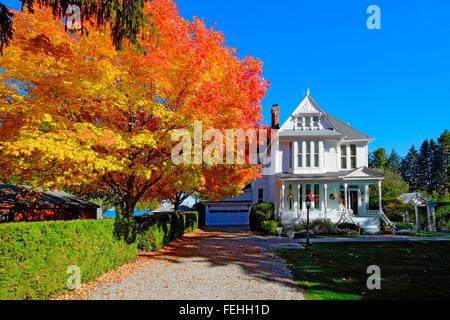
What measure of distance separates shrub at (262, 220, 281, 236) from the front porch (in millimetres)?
991

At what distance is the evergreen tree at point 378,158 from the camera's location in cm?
7925

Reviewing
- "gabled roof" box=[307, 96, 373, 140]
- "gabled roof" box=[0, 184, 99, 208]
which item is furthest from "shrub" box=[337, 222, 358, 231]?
"gabled roof" box=[0, 184, 99, 208]

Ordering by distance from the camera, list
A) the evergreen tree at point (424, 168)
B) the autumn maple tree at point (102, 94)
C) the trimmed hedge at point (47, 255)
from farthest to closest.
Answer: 1. the evergreen tree at point (424, 168)
2. the autumn maple tree at point (102, 94)
3. the trimmed hedge at point (47, 255)

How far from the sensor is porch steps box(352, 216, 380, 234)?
20.6 metres

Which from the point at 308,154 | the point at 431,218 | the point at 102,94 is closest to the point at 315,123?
the point at 308,154

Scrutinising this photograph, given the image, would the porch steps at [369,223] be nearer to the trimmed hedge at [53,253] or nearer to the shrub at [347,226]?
the shrub at [347,226]

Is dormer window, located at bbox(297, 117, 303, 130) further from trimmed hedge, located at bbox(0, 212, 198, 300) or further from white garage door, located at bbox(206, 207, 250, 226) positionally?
trimmed hedge, located at bbox(0, 212, 198, 300)

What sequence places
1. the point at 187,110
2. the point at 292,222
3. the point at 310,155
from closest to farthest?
the point at 187,110 → the point at 292,222 → the point at 310,155

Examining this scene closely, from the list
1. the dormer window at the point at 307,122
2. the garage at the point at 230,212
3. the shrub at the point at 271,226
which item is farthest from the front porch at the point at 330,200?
the garage at the point at 230,212

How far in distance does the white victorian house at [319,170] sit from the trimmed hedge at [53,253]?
15.4m

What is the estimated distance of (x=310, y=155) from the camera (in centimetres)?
2325

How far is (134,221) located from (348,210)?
1777 centimetres
